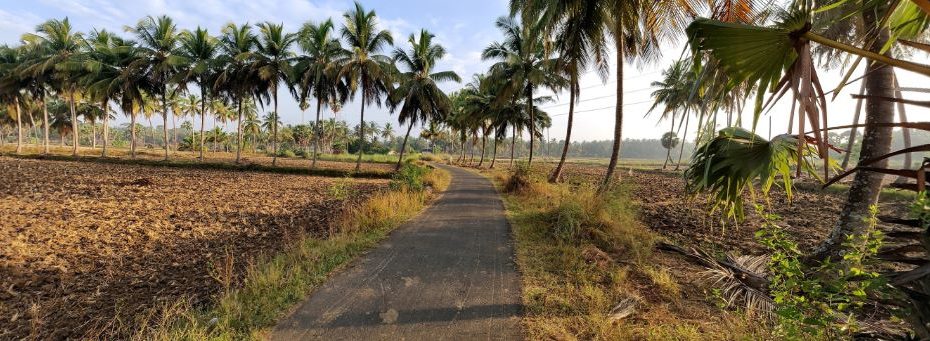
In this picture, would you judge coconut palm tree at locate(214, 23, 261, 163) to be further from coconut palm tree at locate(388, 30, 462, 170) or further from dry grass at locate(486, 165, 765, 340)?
dry grass at locate(486, 165, 765, 340)

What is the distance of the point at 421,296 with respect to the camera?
4277 millimetres

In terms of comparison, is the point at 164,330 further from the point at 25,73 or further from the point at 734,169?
the point at 25,73

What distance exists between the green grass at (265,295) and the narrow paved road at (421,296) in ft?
0.73

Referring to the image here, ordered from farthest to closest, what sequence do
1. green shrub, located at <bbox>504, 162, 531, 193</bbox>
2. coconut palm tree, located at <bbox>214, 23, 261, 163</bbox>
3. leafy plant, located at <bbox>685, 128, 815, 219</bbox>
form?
coconut palm tree, located at <bbox>214, 23, 261, 163</bbox> → green shrub, located at <bbox>504, 162, 531, 193</bbox> → leafy plant, located at <bbox>685, 128, 815, 219</bbox>

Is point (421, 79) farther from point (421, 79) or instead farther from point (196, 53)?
point (196, 53)

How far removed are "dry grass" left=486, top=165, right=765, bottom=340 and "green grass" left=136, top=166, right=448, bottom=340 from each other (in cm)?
277

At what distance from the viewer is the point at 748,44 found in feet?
7.87

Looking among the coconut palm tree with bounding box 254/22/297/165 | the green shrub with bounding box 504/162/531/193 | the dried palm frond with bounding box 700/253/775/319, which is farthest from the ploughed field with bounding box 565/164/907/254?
the coconut palm tree with bounding box 254/22/297/165

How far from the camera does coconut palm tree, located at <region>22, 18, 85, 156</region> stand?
25562 millimetres

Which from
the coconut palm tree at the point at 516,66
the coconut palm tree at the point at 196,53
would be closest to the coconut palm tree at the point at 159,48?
the coconut palm tree at the point at 196,53

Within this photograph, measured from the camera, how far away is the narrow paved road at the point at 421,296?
138 inches

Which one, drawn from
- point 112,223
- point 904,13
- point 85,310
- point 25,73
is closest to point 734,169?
point 904,13

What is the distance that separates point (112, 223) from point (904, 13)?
12.5 m

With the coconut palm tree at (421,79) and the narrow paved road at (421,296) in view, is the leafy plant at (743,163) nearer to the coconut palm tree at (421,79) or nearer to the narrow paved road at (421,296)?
the narrow paved road at (421,296)
